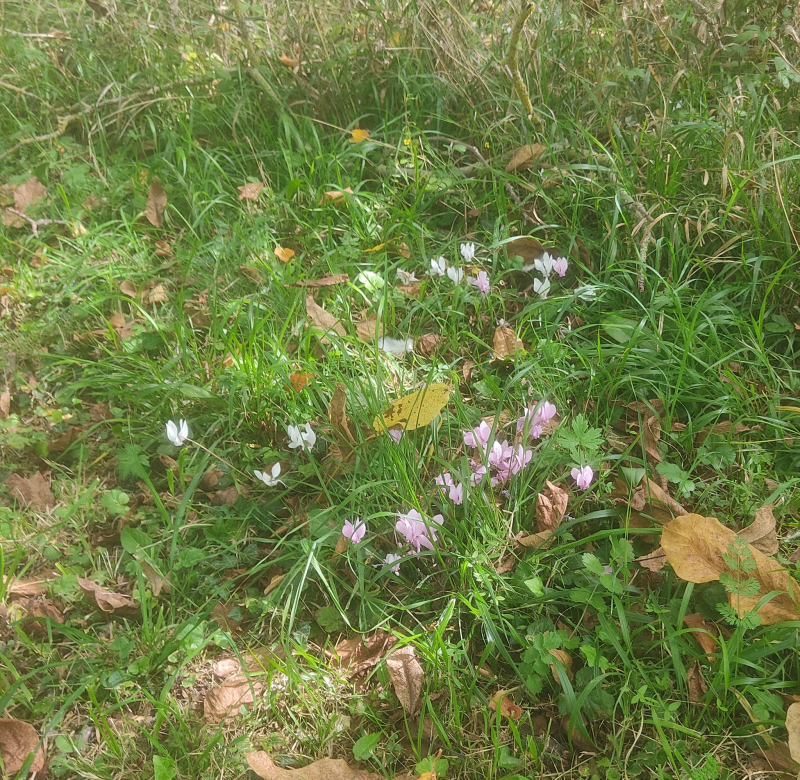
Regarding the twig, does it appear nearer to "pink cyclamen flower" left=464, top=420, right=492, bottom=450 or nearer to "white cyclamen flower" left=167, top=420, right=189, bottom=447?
"pink cyclamen flower" left=464, top=420, right=492, bottom=450

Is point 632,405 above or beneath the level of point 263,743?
above

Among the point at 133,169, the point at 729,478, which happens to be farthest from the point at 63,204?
the point at 729,478

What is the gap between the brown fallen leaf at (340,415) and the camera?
7.25 feet

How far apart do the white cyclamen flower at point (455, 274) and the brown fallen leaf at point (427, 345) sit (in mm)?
246

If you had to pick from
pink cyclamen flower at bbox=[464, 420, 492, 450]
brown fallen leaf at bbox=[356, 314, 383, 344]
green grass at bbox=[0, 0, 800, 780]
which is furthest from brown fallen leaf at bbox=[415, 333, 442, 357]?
pink cyclamen flower at bbox=[464, 420, 492, 450]

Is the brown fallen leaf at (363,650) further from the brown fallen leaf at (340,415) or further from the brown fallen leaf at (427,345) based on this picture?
the brown fallen leaf at (427,345)

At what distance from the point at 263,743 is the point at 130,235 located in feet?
7.73

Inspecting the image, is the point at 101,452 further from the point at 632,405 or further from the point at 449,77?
the point at 449,77

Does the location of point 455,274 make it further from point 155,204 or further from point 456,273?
point 155,204

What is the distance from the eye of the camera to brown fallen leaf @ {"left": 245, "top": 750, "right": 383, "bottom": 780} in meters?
1.64

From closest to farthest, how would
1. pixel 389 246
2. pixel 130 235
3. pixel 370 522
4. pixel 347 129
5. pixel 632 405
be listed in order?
pixel 370 522 → pixel 632 405 → pixel 389 246 → pixel 130 235 → pixel 347 129

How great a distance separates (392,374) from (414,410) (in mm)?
429

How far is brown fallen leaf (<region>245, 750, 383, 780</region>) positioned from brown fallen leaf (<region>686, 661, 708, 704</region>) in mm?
800

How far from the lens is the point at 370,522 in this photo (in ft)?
6.77
